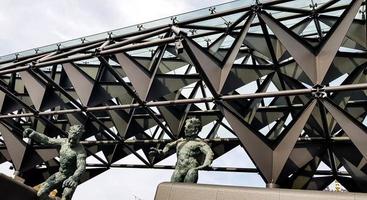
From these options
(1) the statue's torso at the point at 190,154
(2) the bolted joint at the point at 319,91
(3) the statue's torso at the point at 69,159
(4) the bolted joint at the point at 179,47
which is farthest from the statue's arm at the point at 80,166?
(2) the bolted joint at the point at 319,91

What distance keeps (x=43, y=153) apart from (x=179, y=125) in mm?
8094

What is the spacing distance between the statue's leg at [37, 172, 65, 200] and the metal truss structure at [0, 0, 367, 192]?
508 centimetres

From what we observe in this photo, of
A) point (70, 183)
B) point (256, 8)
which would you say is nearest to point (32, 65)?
point (70, 183)

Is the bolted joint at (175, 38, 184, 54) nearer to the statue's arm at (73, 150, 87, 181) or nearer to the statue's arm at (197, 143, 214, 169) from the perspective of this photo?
the statue's arm at (197, 143, 214, 169)

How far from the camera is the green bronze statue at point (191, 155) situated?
1226 cm

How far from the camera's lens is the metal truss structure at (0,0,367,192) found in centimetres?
1327

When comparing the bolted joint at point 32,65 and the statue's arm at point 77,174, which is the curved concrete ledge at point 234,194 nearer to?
the statue's arm at point 77,174

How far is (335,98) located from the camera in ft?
53.9

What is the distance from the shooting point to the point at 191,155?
12.6 metres

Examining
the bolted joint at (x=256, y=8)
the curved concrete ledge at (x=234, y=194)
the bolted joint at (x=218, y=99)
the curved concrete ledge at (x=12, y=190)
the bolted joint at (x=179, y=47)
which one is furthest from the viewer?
the bolted joint at (x=256, y=8)

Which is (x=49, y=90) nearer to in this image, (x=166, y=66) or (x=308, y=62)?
(x=166, y=66)

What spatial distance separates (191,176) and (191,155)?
2.27 ft

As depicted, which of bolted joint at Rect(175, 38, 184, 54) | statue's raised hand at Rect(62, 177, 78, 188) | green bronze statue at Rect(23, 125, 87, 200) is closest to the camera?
statue's raised hand at Rect(62, 177, 78, 188)

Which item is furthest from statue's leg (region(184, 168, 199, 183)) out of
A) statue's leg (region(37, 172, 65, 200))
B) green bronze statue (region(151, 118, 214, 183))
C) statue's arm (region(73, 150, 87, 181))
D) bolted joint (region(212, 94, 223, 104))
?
statue's leg (region(37, 172, 65, 200))
